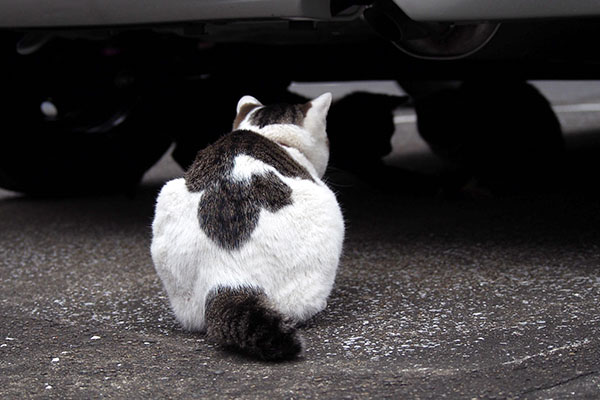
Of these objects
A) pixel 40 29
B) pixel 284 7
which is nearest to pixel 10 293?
pixel 40 29

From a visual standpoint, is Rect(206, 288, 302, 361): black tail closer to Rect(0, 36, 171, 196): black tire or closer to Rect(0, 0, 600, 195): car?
Rect(0, 0, 600, 195): car

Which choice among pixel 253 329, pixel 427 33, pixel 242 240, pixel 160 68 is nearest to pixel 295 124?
pixel 427 33

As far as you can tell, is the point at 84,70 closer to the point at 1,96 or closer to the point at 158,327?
the point at 1,96

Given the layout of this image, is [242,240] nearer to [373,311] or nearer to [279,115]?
[373,311]

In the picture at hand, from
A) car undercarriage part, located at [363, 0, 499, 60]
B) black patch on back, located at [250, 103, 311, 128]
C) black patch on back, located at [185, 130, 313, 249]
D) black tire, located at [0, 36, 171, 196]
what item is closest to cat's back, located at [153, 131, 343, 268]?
black patch on back, located at [185, 130, 313, 249]

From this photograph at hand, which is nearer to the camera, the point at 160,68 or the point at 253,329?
the point at 253,329

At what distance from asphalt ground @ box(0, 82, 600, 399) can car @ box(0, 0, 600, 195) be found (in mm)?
348

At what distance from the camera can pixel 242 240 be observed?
2.24 m

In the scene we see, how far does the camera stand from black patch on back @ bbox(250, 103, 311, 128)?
108 inches

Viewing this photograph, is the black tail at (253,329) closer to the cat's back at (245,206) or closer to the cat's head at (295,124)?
the cat's back at (245,206)

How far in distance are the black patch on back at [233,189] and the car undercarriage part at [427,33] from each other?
1.75 feet

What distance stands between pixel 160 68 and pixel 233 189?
1665 mm

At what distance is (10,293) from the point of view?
9.30 feet

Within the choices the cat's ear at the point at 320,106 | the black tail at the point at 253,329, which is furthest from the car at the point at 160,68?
the black tail at the point at 253,329
